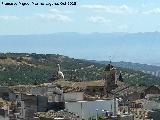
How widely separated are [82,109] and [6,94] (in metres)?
16.5

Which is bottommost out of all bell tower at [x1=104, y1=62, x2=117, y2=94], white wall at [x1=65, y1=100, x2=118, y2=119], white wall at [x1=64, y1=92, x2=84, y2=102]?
white wall at [x1=65, y1=100, x2=118, y2=119]

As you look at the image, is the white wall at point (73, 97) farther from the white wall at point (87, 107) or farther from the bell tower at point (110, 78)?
the bell tower at point (110, 78)

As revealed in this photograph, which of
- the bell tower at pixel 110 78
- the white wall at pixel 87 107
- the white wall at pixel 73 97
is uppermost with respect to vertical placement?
the bell tower at pixel 110 78

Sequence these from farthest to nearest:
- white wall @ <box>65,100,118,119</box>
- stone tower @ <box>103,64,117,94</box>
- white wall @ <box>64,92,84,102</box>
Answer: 1. stone tower @ <box>103,64,117,94</box>
2. white wall @ <box>64,92,84,102</box>
3. white wall @ <box>65,100,118,119</box>

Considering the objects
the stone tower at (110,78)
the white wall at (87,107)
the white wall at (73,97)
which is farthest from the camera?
the stone tower at (110,78)

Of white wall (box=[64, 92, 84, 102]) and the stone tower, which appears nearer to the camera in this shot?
white wall (box=[64, 92, 84, 102])

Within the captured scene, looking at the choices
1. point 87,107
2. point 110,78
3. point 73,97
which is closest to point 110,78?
point 110,78

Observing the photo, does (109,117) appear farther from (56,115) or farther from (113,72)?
(113,72)

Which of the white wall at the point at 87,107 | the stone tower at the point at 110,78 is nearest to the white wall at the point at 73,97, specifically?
the white wall at the point at 87,107

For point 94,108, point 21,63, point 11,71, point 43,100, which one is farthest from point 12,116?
point 21,63

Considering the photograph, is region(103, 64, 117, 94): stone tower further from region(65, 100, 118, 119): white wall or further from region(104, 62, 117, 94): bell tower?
region(65, 100, 118, 119): white wall

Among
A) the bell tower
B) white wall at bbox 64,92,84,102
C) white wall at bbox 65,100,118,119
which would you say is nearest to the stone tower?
the bell tower

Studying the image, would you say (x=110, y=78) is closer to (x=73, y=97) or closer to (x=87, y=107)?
(x=73, y=97)

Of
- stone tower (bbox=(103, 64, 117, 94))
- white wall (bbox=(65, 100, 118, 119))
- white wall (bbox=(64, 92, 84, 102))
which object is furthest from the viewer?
stone tower (bbox=(103, 64, 117, 94))
